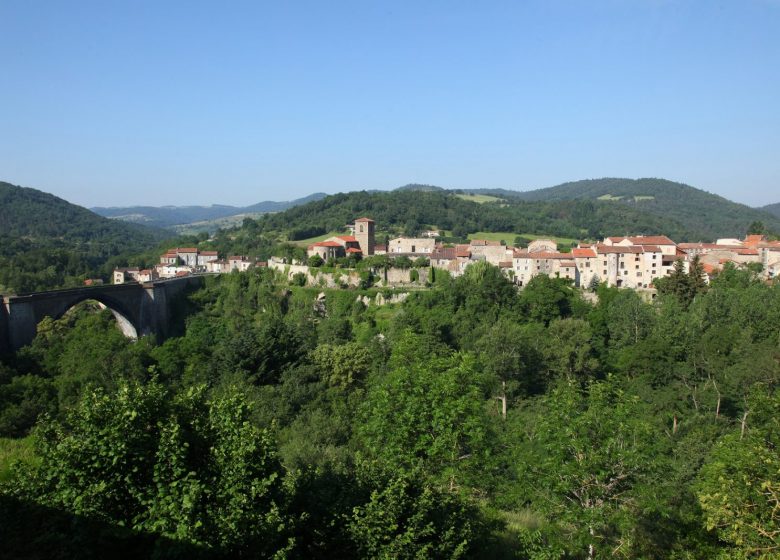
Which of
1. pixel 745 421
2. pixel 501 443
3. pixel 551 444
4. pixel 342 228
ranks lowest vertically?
pixel 745 421

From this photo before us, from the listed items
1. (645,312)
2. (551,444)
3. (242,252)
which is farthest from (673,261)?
(242,252)

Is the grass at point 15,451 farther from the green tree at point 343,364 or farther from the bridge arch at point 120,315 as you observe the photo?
the bridge arch at point 120,315

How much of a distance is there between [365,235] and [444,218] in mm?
50200

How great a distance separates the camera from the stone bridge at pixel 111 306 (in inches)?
1499

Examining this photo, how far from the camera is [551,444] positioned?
1059 cm

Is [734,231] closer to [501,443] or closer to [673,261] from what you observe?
[673,261]

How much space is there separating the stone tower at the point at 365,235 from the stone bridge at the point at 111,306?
19.7 m

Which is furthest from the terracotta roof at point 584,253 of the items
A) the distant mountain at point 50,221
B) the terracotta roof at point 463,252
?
the distant mountain at point 50,221

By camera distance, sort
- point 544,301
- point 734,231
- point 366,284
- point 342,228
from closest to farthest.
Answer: point 544,301 < point 366,284 < point 342,228 < point 734,231

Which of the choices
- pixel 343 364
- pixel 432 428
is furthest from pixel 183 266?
pixel 432 428

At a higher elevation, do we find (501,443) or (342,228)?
(342,228)

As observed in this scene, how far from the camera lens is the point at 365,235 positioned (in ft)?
233

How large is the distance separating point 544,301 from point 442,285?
11093 millimetres

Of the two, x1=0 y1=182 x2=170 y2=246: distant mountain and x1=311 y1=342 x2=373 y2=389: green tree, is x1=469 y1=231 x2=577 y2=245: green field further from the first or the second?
x1=0 y1=182 x2=170 y2=246: distant mountain
